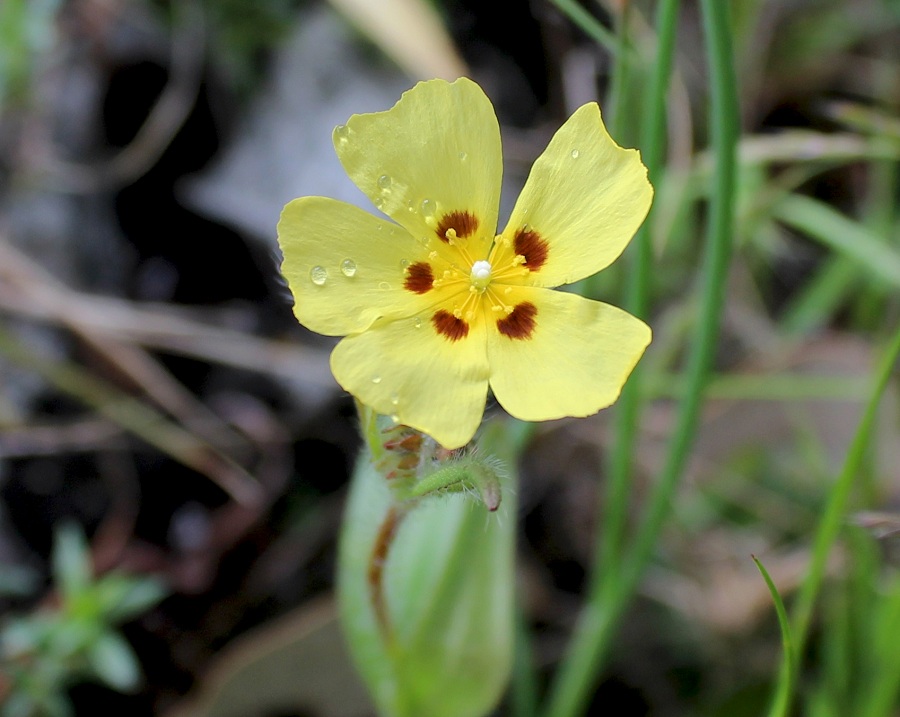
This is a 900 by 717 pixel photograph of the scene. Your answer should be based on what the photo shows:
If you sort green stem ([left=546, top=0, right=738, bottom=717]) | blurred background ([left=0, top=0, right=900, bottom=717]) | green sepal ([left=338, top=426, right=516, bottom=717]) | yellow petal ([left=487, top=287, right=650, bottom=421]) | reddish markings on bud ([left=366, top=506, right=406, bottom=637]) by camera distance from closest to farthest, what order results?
yellow petal ([left=487, top=287, right=650, bottom=421]) < green stem ([left=546, top=0, right=738, bottom=717]) < reddish markings on bud ([left=366, top=506, right=406, bottom=637]) < green sepal ([left=338, top=426, right=516, bottom=717]) < blurred background ([left=0, top=0, right=900, bottom=717])

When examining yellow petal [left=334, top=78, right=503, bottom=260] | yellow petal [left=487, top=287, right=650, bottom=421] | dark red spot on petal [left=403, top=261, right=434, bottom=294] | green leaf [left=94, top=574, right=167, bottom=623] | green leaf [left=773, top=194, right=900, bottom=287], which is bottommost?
green leaf [left=94, top=574, right=167, bottom=623]

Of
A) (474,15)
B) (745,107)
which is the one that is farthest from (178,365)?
(745,107)

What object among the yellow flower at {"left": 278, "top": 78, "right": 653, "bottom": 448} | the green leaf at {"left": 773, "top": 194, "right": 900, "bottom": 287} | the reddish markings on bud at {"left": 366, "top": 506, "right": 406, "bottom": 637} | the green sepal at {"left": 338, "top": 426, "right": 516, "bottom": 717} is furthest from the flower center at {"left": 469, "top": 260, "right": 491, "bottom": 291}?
the green leaf at {"left": 773, "top": 194, "right": 900, "bottom": 287}

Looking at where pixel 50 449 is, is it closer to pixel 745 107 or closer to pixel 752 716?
pixel 752 716

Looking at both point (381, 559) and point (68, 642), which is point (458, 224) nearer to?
point (381, 559)

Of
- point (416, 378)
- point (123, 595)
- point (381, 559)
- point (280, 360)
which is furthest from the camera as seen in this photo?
point (280, 360)

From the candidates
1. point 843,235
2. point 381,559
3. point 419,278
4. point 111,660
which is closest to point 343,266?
point 419,278

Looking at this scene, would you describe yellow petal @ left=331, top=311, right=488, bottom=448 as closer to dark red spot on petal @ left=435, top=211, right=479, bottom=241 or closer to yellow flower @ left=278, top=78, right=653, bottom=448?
yellow flower @ left=278, top=78, right=653, bottom=448
